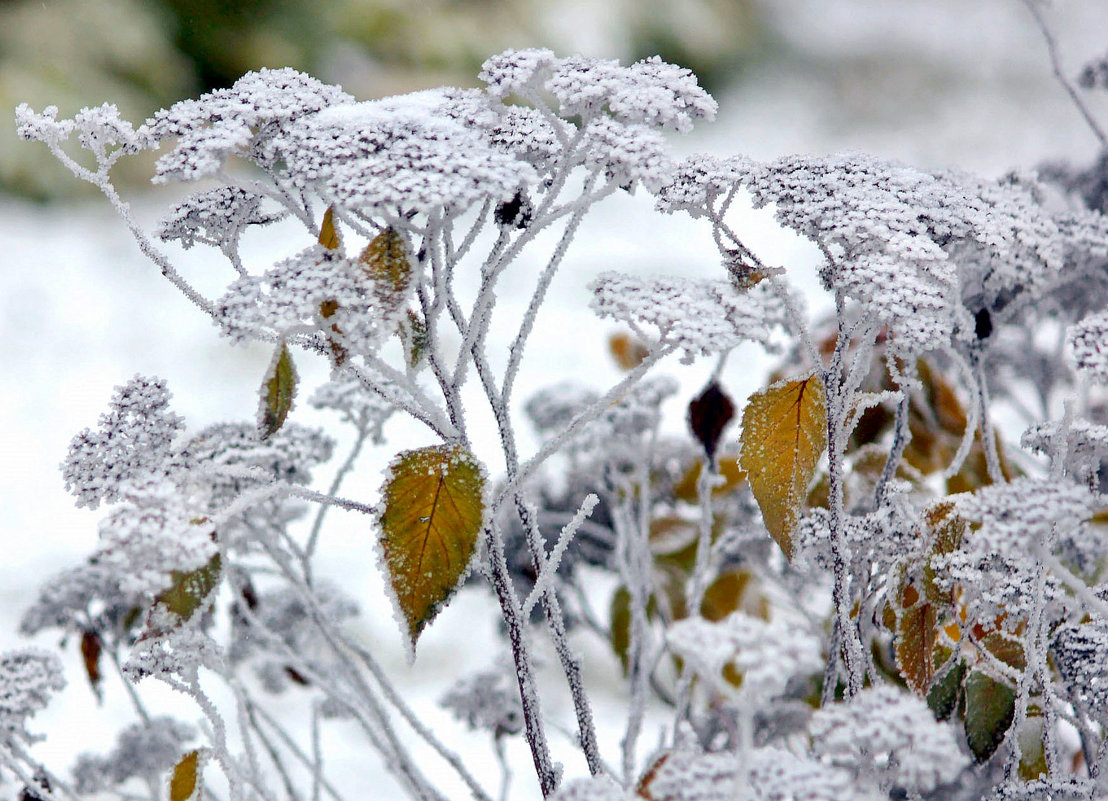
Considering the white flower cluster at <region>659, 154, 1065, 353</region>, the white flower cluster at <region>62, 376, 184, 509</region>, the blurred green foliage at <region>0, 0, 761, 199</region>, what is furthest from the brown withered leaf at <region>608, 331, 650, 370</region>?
the blurred green foliage at <region>0, 0, 761, 199</region>

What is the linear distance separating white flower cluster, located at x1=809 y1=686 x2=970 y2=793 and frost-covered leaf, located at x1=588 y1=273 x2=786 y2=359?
134mm

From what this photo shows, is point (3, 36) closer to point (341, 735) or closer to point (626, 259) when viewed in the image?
point (626, 259)

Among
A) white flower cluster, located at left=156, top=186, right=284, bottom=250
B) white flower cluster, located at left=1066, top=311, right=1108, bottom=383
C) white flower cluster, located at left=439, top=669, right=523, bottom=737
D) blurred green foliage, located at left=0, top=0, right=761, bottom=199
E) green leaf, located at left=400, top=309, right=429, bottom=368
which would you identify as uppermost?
blurred green foliage, located at left=0, top=0, right=761, bottom=199

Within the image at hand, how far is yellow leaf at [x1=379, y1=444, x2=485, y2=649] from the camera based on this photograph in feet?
1.28

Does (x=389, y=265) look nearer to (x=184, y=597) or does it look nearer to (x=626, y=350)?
(x=184, y=597)

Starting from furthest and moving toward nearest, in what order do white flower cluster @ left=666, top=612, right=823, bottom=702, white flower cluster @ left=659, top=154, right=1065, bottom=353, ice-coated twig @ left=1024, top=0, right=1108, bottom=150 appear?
ice-coated twig @ left=1024, top=0, right=1108, bottom=150 < white flower cluster @ left=659, top=154, right=1065, bottom=353 < white flower cluster @ left=666, top=612, right=823, bottom=702

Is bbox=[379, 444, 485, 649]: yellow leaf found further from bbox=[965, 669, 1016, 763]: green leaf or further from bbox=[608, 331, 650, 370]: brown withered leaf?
bbox=[608, 331, 650, 370]: brown withered leaf

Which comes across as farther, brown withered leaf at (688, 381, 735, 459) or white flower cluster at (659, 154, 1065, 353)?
brown withered leaf at (688, 381, 735, 459)

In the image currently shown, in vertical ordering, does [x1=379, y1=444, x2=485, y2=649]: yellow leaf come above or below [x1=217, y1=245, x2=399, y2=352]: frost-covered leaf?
below

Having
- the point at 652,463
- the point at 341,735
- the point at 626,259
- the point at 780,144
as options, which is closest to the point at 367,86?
the point at 626,259

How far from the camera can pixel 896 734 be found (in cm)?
31

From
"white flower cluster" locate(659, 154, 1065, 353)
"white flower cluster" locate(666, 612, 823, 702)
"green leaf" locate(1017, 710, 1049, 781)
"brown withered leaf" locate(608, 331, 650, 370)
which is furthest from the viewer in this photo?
→ "brown withered leaf" locate(608, 331, 650, 370)

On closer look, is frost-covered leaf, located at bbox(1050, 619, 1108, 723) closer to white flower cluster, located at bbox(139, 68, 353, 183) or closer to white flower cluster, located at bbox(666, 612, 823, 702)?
white flower cluster, located at bbox(666, 612, 823, 702)

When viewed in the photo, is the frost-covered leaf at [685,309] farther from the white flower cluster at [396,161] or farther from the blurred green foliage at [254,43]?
the blurred green foliage at [254,43]
